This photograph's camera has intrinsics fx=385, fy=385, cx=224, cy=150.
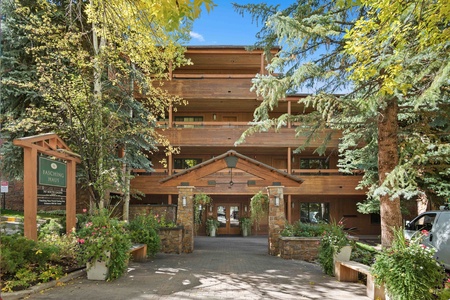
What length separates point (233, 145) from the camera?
75.9ft

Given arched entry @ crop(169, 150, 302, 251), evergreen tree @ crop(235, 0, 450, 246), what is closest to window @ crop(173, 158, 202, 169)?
arched entry @ crop(169, 150, 302, 251)

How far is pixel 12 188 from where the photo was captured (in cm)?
2289

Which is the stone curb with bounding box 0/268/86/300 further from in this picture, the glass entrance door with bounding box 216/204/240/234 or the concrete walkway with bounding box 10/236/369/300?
the glass entrance door with bounding box 216/204/240/234

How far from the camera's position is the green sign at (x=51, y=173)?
28.0 feet

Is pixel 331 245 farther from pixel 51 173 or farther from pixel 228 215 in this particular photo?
pixel 228 215

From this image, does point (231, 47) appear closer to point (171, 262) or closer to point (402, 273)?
point (171, 262)

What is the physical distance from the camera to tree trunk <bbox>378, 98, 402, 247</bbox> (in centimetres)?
900

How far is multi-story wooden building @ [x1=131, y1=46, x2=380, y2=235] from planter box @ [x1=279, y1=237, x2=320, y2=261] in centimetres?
635

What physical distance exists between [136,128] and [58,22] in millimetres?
4937

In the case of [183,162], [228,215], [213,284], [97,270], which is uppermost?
[183,162]

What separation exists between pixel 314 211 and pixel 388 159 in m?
17.8

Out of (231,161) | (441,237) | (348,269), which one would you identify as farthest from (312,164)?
(348,269)

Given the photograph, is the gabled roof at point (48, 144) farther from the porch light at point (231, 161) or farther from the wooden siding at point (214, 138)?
the wooden siding at point (214, 138)

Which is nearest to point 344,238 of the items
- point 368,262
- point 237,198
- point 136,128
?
point 368,262
